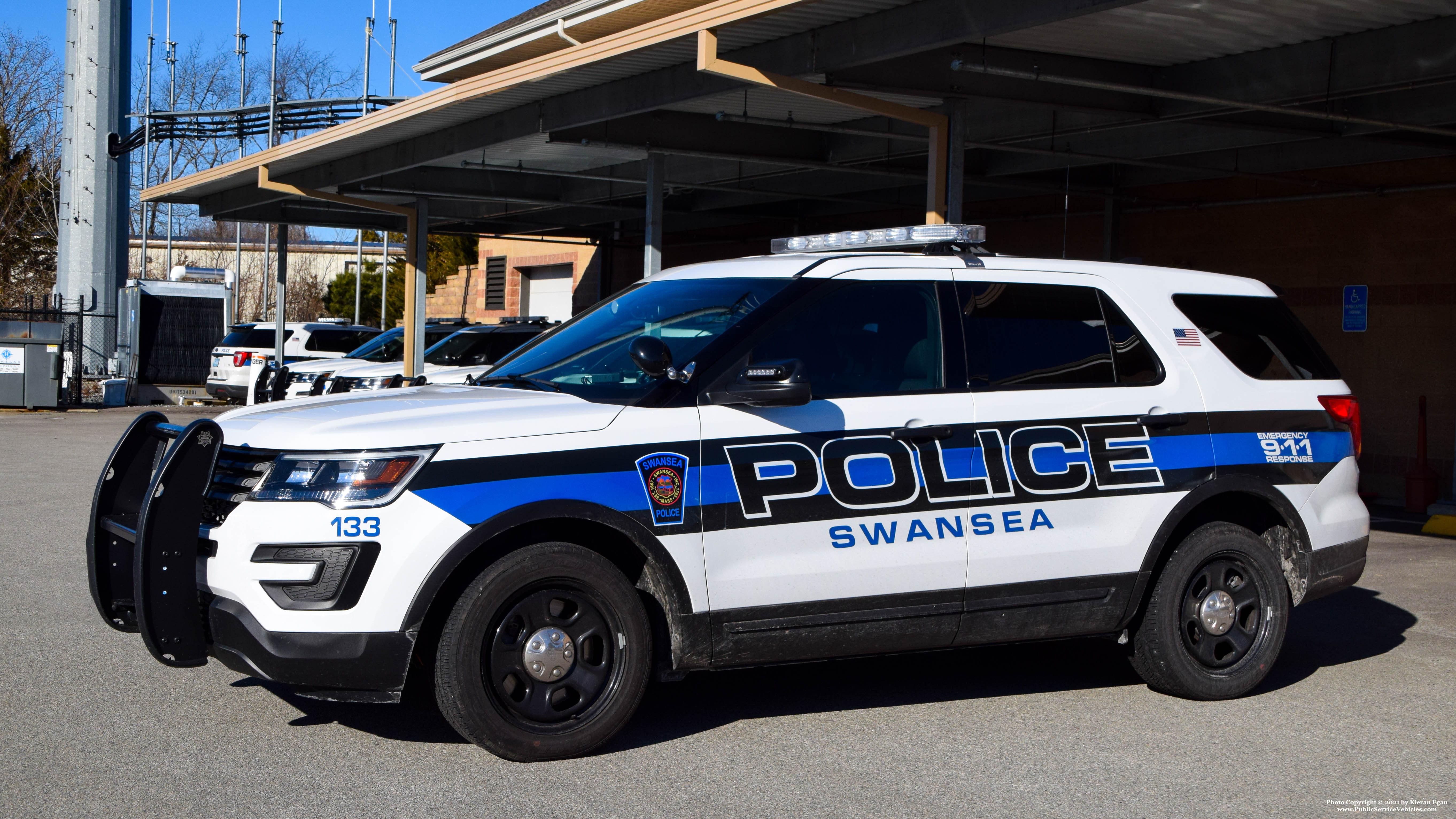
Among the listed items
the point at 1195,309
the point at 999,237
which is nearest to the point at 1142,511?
the point at 1195,309

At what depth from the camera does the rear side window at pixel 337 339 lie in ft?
82.7

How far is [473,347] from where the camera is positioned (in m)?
17.4

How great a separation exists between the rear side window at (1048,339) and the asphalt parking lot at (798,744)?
145 centimetres

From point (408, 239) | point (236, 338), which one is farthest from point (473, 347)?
point (236, 338)

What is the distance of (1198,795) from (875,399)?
1.87 metres

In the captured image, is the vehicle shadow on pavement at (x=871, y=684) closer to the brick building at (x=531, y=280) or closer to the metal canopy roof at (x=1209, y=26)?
the metal canopy roof at (x=1209, y=26)

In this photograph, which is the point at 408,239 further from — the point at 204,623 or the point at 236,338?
the point at 204,623

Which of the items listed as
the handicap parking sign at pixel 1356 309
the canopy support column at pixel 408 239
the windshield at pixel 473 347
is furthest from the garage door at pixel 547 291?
the handicap parking sign at pixel 1356 309

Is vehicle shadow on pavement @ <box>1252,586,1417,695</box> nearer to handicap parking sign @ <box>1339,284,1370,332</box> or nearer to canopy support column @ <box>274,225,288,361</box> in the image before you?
handicap parking sign @ <box>1339,284,1370,332</box>

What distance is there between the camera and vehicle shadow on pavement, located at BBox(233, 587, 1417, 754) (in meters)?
5.48

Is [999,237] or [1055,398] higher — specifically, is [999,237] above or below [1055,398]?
above

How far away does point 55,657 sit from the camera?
6.39 meters

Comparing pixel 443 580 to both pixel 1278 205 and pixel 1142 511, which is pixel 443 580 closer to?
pixel 1142 511

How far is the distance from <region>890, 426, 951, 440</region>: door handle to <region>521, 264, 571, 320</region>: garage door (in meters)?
26.0
